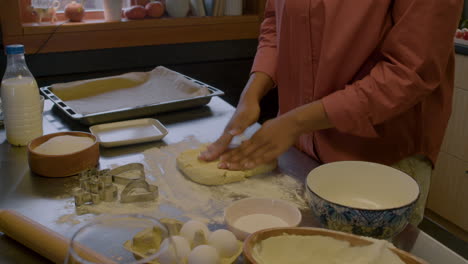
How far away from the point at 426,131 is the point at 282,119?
0.37 meters

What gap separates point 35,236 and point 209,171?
41 centimetres

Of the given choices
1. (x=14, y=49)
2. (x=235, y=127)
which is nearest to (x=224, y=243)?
(x=235, y=127)

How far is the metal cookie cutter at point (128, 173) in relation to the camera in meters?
1.09

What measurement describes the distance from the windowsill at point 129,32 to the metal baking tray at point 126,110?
2.62 ft

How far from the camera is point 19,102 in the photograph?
126 cm

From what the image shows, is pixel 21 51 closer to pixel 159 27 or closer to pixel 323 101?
pixel 323 101

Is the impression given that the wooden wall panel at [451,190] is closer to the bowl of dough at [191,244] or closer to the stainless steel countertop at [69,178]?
the stainless steel countertop at [69,178]

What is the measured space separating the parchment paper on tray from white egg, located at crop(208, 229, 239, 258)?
0.84m

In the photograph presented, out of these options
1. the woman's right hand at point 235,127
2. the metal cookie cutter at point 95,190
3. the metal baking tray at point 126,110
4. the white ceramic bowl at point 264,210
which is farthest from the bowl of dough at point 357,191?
the metal baking tray at point 126,110

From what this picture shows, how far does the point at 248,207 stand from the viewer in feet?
3.15

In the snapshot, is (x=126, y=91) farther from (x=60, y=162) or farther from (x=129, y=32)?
(x=129, y=32)

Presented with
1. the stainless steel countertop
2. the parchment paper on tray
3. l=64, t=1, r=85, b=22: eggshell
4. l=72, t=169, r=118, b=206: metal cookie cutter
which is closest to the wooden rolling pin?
the stainless steel countertop

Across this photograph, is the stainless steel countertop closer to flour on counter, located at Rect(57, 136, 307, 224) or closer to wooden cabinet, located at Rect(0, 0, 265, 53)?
flour on counter, located at Rect(57, 136, 307, 224)

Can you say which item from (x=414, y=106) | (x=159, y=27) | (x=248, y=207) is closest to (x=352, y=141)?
(x=414, y=106)
